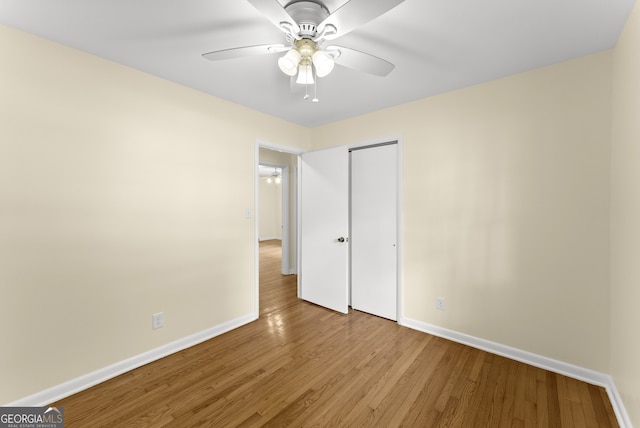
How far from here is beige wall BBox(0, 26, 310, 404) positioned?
1.65m

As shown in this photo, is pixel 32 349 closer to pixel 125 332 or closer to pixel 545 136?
pixel 125 332

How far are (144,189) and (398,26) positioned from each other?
2.25 metres

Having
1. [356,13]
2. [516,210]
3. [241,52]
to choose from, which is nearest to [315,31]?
[356,13]

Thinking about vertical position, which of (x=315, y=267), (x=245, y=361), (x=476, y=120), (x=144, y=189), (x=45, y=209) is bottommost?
(x=245, y=361)

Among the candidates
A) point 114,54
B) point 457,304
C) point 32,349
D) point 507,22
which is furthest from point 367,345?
point 114,54

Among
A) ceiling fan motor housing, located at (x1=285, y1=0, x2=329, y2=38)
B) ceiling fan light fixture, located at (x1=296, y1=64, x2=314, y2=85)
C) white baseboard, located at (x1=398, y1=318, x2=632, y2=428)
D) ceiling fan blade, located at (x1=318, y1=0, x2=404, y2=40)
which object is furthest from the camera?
white baseboard, located at (x1=398, y1=318, x2=632, y2=428)

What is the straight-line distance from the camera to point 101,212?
1957 millimetres

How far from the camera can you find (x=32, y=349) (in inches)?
66.4

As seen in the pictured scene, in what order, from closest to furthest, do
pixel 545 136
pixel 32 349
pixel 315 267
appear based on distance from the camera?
pixel 32 349 < pixel 545 136 < pixel 315 267

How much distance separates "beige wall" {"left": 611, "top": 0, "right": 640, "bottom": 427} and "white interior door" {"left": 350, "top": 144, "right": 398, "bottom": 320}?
1.64 meters

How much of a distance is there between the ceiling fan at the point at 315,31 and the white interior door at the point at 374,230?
59.6 inches

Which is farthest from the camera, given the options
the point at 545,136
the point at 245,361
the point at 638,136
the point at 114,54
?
the point at 245,361

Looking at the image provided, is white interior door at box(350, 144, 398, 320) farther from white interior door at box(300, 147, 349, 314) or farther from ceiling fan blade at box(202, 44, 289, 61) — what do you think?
ceiling fan blade at box(202, 44, 289, 61)

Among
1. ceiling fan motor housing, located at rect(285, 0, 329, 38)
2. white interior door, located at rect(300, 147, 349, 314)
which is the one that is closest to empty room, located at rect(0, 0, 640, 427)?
ceiling fan motor housing, located at rect(285, 0, 329, 38)
